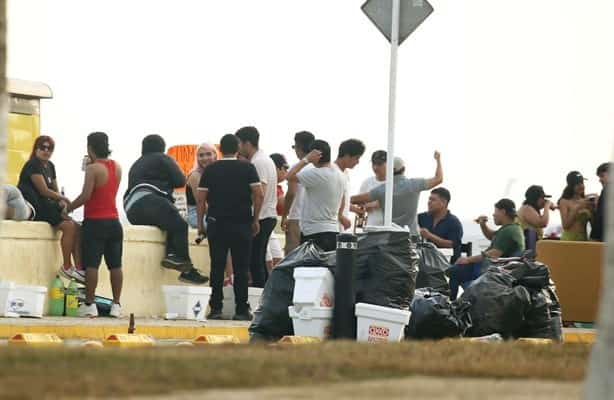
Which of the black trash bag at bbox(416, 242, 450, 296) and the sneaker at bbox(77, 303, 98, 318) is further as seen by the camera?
the sneaker at bbox(77, 303, 98, 318)

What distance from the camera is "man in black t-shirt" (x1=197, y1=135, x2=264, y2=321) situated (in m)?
19.6

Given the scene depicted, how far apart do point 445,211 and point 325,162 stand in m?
4.21

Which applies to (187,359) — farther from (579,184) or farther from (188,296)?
(579,184)

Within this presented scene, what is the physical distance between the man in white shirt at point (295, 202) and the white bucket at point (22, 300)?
2.83 m

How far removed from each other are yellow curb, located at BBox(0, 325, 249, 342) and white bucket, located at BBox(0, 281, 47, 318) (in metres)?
1.26

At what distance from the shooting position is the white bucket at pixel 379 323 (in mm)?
15852

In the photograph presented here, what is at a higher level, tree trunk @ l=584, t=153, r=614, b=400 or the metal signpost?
the metal signpost

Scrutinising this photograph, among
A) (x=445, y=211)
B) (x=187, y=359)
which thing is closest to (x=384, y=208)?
(x=445, y=211)

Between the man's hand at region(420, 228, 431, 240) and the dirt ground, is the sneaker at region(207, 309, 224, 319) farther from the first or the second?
the dirt ground

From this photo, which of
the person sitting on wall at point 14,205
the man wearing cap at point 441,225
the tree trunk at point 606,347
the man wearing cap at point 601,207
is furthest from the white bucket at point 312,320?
the tree trunk at point 606,347

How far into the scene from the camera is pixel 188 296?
20500 mm

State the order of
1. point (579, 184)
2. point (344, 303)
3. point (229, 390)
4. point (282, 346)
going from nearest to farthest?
point (229, 390) < point (282, 346) < point (344, 303) < point (579, 184)

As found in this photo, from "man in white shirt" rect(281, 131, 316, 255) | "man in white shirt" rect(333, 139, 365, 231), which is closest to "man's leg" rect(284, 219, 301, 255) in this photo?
"man in white shirt" rect(281, 131, 316, 255)

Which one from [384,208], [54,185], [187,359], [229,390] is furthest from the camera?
[54,185]
